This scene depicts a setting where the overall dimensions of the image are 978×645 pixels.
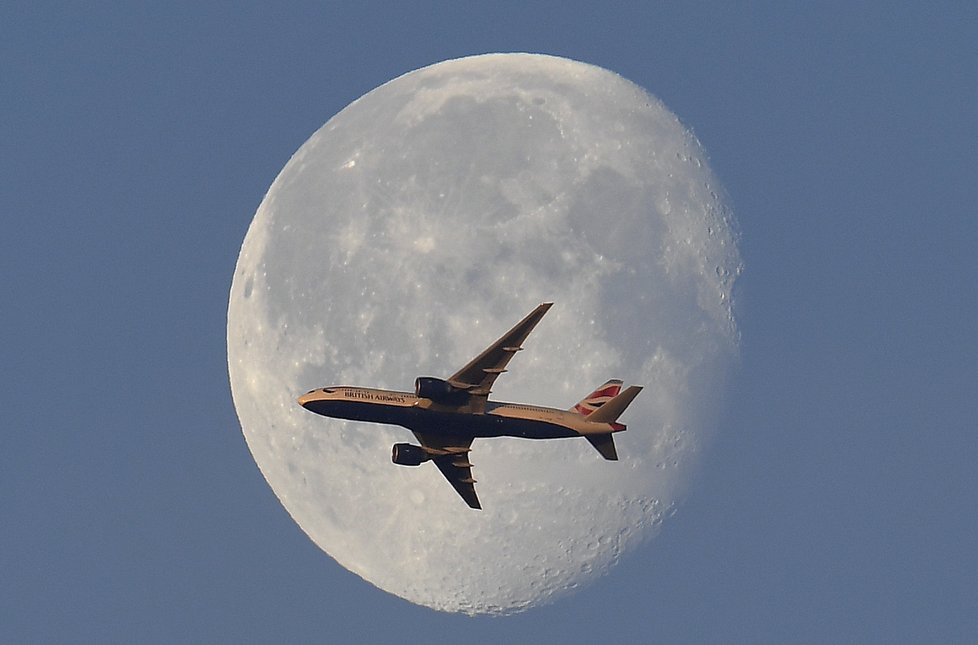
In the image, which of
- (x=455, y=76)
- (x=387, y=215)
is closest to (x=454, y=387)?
(x=387, y=215)

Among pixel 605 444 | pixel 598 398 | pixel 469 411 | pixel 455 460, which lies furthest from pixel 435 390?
pixel 605 444

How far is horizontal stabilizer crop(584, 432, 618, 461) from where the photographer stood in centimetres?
12694

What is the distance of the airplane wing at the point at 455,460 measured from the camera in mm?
129500

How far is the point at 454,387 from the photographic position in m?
125

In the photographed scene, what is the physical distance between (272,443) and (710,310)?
30.0 m

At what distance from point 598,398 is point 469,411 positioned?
8.15 metres

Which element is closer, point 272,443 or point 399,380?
point 399,380

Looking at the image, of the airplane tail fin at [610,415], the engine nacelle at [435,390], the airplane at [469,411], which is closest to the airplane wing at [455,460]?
the airplane at [469,411]

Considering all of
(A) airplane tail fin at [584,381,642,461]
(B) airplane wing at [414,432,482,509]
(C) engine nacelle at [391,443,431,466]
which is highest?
(A) airplane tail fin at [584,381,642,461]

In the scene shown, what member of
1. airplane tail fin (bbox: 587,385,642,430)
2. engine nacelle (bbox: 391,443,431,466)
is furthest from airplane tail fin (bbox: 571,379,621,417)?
engine nacelle (bbox: 391,443,431,466)

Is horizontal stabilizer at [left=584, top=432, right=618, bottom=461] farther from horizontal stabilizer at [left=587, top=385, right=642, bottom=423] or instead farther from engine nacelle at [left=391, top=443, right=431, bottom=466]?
engine nacelle at [left=391, top=443, right=431, bottom=466]

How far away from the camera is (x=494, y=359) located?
125m

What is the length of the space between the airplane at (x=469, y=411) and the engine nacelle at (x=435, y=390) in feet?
0.08

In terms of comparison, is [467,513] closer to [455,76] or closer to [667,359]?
[667,359]
